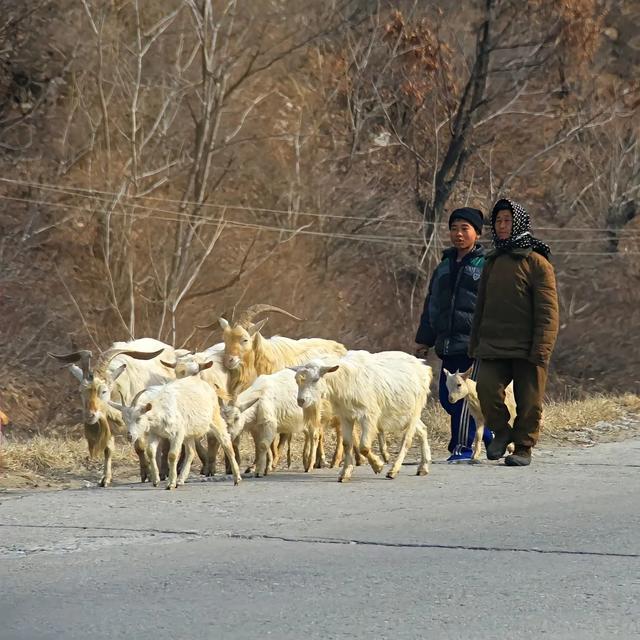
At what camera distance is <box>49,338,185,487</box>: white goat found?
1241 cm

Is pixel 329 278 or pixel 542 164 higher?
pixel 542 164

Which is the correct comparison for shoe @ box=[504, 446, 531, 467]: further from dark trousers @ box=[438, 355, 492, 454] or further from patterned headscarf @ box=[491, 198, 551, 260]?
patterned headscarf @ box=[491, 198, 551, 260]

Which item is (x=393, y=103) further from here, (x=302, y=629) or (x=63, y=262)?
(x=302, y=629)

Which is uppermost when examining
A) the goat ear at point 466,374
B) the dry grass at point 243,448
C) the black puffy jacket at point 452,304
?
the black puffy jacket at point 452,304

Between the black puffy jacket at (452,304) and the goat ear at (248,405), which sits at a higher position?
the black puffy jacket at (452,304)

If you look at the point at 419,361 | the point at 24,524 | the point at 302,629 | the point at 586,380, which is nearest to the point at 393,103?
the point at 586,380

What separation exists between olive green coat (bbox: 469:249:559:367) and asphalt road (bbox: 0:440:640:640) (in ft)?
4.33

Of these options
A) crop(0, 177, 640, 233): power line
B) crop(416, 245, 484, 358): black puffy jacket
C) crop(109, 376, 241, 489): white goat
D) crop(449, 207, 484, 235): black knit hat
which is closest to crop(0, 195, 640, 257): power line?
crop(0, 177, 640, 233): power line

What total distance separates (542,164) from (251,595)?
4071cm

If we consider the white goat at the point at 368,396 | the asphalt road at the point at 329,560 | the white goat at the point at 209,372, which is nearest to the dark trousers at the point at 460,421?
the white goat at the point at 368,396

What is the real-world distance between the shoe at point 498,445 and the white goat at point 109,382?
2.96 meters

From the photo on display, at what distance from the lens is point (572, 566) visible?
24.5 ft

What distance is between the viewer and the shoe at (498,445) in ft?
40.7

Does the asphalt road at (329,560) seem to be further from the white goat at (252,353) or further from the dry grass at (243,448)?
the white goat at (252,353)
